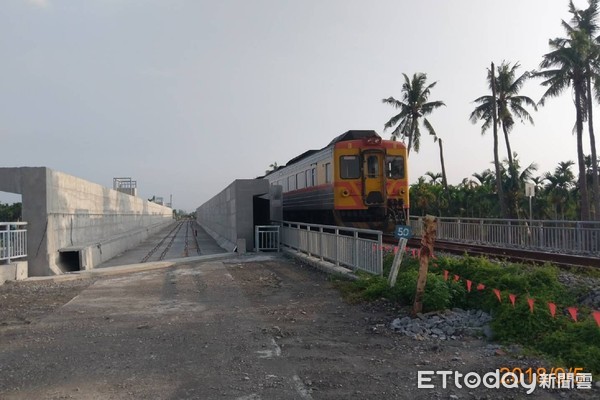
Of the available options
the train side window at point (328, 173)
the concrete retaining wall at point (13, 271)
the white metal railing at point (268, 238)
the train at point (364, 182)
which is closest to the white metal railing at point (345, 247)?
the train at point (364, 182)

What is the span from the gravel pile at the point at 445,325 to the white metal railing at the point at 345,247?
2.70m

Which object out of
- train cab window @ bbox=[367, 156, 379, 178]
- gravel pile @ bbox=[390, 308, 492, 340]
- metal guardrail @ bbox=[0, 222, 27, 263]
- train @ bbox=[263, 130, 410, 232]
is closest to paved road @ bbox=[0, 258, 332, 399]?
gravel pile @ bbox=[390, 308, 492, 340]

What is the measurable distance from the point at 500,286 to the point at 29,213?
11362 millimetres

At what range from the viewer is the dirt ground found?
481 cm

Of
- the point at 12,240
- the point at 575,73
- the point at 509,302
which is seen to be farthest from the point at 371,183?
the point at 575,73

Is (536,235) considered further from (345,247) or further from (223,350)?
(223,350)

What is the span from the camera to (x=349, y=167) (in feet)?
56.1

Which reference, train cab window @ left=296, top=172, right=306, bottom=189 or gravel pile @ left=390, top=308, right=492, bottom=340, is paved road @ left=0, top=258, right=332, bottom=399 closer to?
gravel pile @ left=390, top=308, right=492, bottom=340

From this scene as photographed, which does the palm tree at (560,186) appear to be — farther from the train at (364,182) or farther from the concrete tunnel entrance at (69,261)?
the concrete tunnel entrance at (69,261)

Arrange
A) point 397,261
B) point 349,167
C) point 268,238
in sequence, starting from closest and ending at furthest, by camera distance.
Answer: point 397,261, point 349,167, point 268,238

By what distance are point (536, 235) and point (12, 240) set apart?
50.5 feet

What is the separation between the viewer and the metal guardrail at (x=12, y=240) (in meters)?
11.7

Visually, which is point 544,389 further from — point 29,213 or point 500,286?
point 29,213

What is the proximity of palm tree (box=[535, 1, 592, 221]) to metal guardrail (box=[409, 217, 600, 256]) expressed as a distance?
39.1 feet
